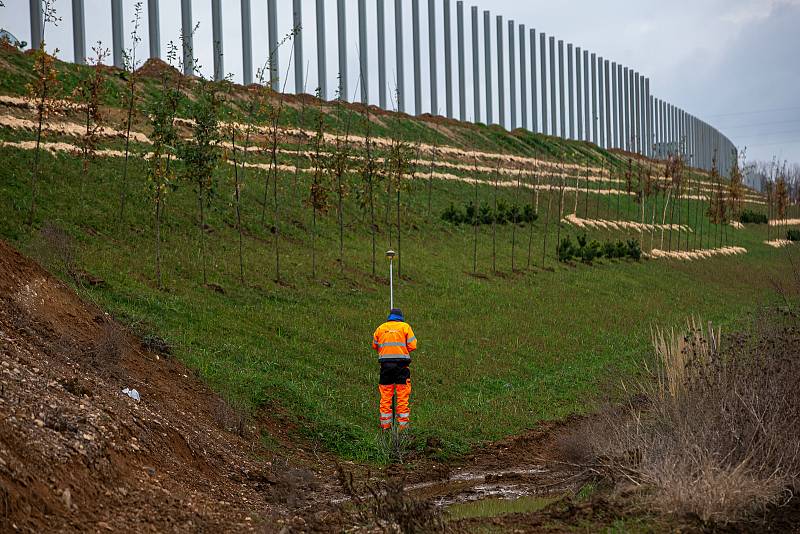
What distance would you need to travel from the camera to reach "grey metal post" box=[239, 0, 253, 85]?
1759 inches

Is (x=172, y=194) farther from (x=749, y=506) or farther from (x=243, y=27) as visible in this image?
(x=749, y=506)

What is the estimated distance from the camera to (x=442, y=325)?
73.2 feet

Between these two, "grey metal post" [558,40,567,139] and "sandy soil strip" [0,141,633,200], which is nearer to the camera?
"sandy soil strip" [0,141,633,200]

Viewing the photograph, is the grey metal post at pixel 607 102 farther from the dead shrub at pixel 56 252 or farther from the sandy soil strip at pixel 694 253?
the dead shrub at pixel 56 252

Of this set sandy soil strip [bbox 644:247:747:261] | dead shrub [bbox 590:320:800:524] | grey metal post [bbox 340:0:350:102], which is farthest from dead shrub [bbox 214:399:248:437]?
grey metal post [bbox 340:0:350:102]

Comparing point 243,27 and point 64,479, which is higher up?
point 243,27

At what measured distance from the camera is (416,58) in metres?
60.8

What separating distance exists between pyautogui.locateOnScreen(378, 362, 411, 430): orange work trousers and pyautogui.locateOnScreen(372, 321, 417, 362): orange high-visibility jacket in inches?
4.7

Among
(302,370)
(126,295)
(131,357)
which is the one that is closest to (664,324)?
(302,370)

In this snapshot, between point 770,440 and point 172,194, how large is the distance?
848 inches

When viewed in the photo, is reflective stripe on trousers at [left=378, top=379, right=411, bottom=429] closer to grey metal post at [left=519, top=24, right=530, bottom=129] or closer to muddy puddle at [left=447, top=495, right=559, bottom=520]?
muddy puddle at [left=447, top=495, right=559, bottom=520]

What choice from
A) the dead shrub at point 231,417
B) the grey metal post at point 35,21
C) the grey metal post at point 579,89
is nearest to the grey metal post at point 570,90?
the grey metal post at point 579,89

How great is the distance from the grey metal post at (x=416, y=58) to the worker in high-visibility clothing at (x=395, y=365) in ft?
157

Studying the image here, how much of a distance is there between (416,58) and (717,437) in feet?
175
